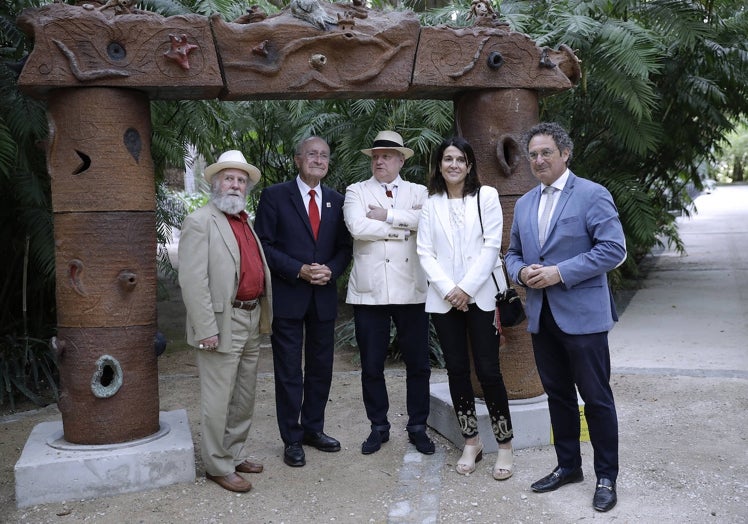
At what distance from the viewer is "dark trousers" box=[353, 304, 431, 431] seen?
4.59 m

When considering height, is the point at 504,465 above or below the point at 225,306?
below

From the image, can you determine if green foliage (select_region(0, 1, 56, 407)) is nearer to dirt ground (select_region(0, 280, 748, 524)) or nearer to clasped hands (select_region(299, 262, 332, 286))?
dirt ground (select_region(0, 280, 748, 524))

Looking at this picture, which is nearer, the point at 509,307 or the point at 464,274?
the point at 509,307

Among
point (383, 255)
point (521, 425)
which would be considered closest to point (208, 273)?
point (383, 255)

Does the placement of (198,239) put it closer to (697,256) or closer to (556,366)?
(556,366)

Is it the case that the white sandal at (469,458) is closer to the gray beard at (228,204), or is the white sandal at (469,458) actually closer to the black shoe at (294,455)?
the black shoe at (294,455)

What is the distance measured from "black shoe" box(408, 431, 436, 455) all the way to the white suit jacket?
852 mm

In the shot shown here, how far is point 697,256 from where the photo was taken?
1357cm

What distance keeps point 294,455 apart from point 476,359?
4.15 ft

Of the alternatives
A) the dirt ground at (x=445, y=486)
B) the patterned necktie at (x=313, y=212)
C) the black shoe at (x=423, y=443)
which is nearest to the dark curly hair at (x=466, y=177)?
the patterned necktie at (x=313, y=212)

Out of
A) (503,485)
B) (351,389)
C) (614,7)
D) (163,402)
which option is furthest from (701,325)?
(163,402)

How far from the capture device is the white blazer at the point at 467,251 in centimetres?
408

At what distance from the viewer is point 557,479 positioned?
4008mm

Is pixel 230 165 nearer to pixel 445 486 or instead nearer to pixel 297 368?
pixel 297 368
